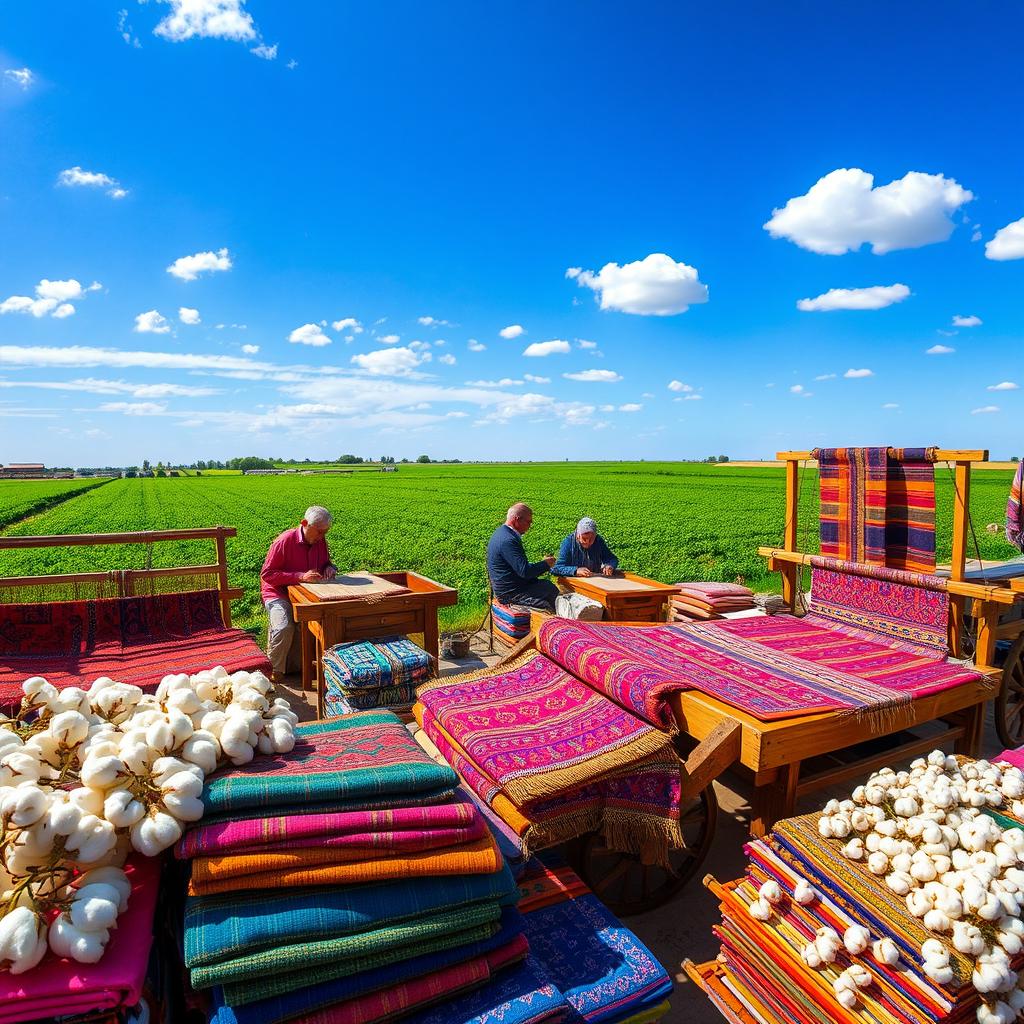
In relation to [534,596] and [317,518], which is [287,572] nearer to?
[317,518]

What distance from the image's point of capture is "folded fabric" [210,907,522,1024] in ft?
4.84

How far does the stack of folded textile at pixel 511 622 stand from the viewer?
6488 millimetres

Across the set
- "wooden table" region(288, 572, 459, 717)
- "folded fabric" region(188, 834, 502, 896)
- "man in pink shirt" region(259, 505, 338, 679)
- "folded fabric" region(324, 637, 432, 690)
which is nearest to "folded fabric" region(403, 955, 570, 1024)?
"folded fabric" region(188, 834, 502, 896)

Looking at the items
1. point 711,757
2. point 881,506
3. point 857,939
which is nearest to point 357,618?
point 711,757

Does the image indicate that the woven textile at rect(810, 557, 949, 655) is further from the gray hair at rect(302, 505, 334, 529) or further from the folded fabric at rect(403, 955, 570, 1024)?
the gray hair at rect(302, 505, 334, 529)

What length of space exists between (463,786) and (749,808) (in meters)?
2.31

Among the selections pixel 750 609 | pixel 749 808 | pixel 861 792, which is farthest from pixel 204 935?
pixel 750 609

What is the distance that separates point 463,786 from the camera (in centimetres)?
281

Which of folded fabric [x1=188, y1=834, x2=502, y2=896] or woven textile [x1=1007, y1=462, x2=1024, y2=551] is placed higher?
woven textile [x1=1007, y1=462, x2=1024, y2=551]

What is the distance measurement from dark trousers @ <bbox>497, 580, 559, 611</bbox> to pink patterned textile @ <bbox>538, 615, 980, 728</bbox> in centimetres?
214

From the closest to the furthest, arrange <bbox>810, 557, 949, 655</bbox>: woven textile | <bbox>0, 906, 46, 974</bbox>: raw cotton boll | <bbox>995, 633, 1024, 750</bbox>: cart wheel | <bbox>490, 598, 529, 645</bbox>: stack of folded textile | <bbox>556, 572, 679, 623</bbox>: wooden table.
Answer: <bbox>0, 906, 46, 974</bbox>: raw cotton boll < <bbox>810, 557, 949, 655</bbox>: woven textile < <bbox>995, 633, 1024, 750</bbox>: cart wheel < <bbox>556, 572, 679, 623</bbox>: wooden table < <bbox>490, 598, 529, 645</bbox>: stack of folded textile

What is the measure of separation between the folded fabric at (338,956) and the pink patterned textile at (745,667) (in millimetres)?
1692

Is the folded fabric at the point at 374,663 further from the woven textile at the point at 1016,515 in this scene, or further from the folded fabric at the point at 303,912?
the woven textile at the point at 1016,515

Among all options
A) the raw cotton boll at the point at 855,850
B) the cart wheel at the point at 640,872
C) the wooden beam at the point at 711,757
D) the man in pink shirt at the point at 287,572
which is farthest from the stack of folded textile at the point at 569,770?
the man in pink shirt at the point at 287,572
